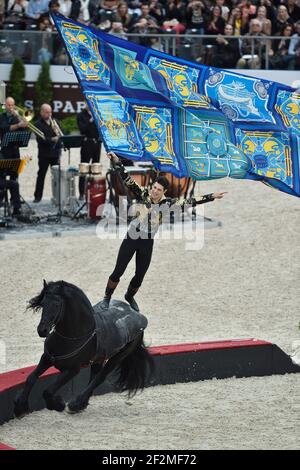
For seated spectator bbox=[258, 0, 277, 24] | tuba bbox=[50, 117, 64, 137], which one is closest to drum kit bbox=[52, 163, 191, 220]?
tuba bbox=[50, 117, 64, 137]

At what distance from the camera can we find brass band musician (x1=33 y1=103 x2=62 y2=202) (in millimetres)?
21906

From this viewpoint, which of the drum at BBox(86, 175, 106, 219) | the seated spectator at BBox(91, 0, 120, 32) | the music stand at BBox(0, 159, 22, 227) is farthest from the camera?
the seated spectator at BBox(91, 0, 120, 32)

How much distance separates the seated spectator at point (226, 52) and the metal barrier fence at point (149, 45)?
68 mm

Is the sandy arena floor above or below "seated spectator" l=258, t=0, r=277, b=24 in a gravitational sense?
below

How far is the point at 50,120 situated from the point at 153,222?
33.9ft

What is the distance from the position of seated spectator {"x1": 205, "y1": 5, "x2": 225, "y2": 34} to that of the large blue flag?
15056 millimetres

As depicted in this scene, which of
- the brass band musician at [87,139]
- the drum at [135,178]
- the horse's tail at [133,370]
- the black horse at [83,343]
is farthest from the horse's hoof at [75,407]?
the brass band musician at [87,139]

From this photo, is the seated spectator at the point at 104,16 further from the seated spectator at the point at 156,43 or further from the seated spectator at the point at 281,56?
the seated spectator at the point at 281,56

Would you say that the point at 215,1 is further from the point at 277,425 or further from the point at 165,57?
the point at 277,425

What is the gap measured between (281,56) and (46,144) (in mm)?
7304

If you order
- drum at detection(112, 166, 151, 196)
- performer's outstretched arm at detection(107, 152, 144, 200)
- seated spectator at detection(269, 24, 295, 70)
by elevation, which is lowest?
drum at detection(112, 166, 151, 196)

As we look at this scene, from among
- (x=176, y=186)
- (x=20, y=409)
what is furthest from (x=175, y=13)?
(x=20, y=409)

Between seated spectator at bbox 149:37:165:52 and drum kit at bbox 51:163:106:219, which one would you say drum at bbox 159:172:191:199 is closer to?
drum kit at bbox 51:163:106:219

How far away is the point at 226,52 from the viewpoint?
26.6 m
